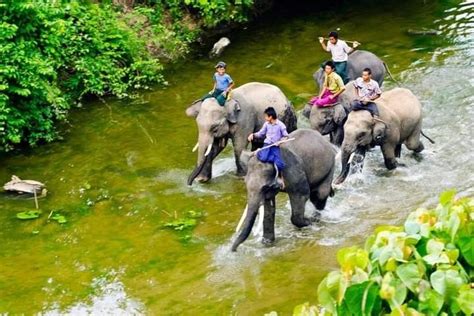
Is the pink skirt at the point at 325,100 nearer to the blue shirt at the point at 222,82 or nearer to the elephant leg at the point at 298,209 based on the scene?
the blue shirt at the point at 222,82

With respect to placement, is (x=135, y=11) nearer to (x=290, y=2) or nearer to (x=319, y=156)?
(x=290, y=2)

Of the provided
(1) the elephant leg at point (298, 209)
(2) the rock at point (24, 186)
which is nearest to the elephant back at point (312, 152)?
(1) the elephant leg at point (298, 209)

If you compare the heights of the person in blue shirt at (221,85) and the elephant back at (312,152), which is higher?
the person in blue shirt at (221,85)

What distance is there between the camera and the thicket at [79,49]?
12336 millimetres

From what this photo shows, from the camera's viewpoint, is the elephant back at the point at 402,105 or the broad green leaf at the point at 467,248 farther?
the elephant back at the point at 402,105

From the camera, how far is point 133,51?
15195 mm

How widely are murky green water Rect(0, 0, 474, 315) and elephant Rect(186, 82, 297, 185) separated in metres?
0.43

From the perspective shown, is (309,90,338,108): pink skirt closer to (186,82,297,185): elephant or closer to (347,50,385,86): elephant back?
(186,82,297,185): elephant

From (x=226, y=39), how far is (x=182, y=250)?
27.2ft

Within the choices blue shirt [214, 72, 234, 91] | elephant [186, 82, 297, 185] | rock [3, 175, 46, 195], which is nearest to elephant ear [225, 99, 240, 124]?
elephant [186, 82, 297, 185]

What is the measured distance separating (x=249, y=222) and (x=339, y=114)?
A: 3.14 meters

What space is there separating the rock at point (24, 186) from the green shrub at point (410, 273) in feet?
27.8

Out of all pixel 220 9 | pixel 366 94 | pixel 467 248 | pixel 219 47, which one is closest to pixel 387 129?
pixel 366 94

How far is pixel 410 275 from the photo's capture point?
2949 millimetres
